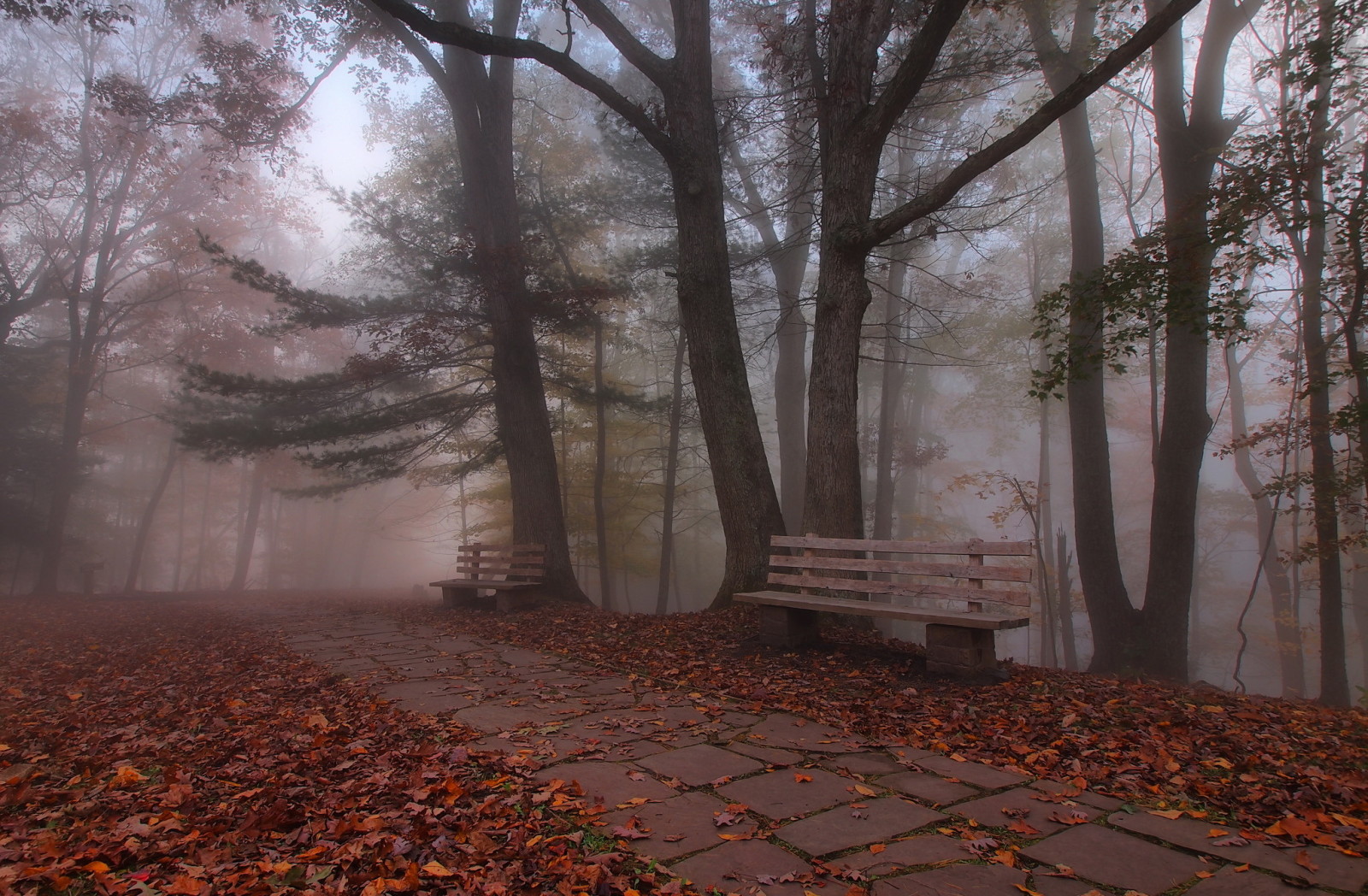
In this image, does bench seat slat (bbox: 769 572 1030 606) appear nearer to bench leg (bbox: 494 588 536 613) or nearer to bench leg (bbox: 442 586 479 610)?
bench leg (bbox: 494 588 536 613)

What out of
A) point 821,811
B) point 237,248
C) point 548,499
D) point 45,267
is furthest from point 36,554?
point 821,811

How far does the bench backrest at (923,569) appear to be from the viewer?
4.48 m

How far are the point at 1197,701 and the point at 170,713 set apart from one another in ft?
21.6

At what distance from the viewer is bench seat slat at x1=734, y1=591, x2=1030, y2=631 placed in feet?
14.8

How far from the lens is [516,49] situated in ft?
22.6

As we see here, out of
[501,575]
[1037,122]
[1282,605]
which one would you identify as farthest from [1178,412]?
[1282,605]

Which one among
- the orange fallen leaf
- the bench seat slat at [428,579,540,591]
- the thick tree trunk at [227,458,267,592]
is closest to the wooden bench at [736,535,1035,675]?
the orange fallen leaf

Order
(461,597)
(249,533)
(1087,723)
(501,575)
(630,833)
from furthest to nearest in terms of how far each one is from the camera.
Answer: (249,533) < (461,597) < (501,575) < (1087,723) < (630,833)

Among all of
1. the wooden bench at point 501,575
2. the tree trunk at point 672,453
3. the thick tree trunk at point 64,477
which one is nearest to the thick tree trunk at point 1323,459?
the wooden bench at point 501,575

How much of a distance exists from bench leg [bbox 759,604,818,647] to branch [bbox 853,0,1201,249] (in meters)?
3.26

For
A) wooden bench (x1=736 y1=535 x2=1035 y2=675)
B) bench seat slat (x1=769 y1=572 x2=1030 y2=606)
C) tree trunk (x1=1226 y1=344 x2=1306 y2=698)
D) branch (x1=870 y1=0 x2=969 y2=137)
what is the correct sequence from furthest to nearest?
tree trunk (x1=1226 y1=344 x2=1306 y2=698)
branch (x1=870 y1=0 x2=969 y2=137)
wooden bench (x1=736 y1=535 x2=1035 y2=675)
bench seat slat (x1=769 y1=572 x2=1030 y2=606)

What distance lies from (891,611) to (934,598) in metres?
0.32

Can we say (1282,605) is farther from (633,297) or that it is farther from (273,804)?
(273,804)

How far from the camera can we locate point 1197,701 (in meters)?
4.63
